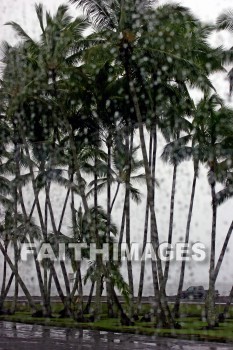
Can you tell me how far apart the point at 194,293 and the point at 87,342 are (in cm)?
3190

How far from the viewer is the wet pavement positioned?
15.6m

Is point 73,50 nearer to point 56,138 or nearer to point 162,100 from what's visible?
point 162,100

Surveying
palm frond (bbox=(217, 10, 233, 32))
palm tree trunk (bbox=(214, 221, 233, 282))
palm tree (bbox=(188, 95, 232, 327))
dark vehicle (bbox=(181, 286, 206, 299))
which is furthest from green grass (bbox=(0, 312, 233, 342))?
dark vehicle (bbox=(181, 286, 206, 299))

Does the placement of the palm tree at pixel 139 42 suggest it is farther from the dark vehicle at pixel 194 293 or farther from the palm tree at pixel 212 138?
the dark vehicle at pixel 194 293

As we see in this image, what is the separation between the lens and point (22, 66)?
24953 millimetres

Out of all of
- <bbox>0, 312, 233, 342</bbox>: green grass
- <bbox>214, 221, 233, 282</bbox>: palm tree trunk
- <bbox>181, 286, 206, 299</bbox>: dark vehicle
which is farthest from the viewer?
<bbox>181, 286, 206, 299</bbox>: dark vehicle

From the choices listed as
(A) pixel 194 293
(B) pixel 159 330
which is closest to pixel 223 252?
(B) pixel 159 330

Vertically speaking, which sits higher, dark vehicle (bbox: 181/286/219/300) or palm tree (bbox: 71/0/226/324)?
palm tree (bbox: 71/0/226/324)

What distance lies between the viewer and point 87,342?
1708 cm

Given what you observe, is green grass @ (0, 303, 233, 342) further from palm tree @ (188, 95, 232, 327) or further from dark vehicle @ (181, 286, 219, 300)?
dark vehicle @ (181, 286, 219, 300)

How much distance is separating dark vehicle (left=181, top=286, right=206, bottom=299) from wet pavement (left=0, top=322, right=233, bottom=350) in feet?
91.8

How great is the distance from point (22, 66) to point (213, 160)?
27.5ft

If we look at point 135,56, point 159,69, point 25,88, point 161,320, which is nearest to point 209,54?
point 159,69

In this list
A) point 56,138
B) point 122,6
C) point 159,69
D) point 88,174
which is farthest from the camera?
point 88,174
